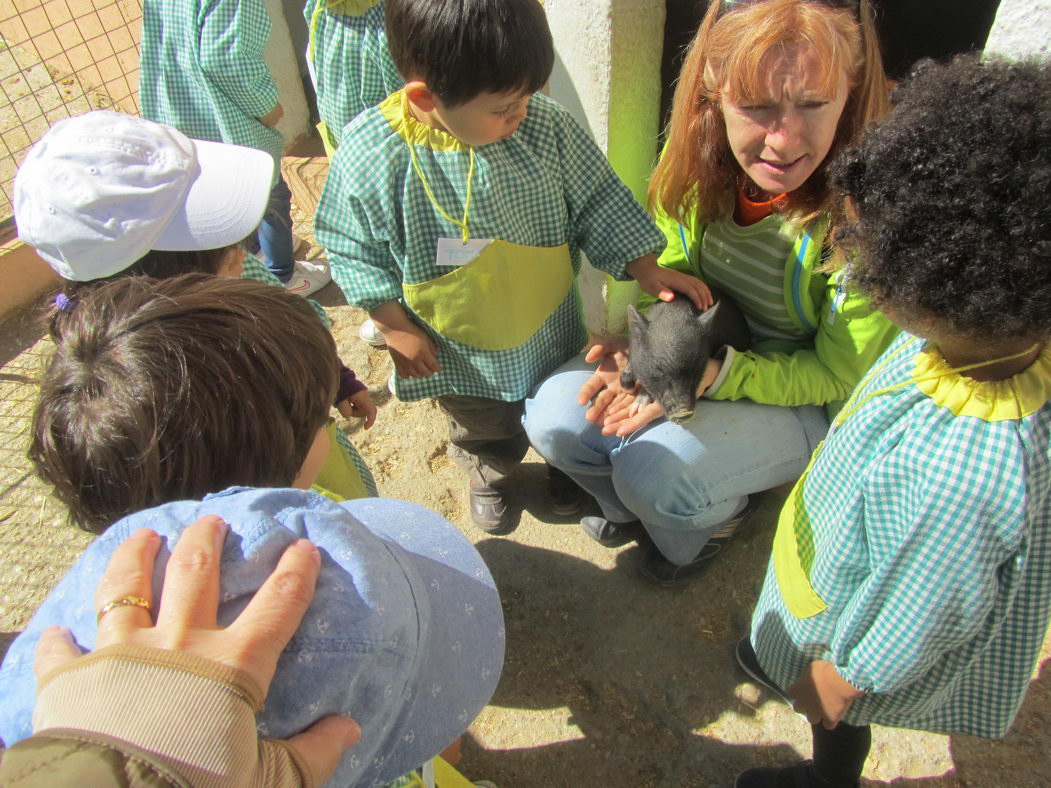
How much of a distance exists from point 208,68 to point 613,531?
2.67 metres

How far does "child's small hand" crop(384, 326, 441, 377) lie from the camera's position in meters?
2.07

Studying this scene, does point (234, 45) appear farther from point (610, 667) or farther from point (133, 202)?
point (610, 667)

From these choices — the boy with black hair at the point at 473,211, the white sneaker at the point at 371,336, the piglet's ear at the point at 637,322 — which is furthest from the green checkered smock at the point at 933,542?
the white sneaker at the point at 371,336

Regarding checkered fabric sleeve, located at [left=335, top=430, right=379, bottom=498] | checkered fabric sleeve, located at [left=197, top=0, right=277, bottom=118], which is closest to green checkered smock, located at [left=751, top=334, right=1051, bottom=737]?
checkered fabric sleeve, located at [left=335, top=430, right=379, bottom=498]

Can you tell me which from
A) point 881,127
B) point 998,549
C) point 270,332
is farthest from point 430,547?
point 881,127

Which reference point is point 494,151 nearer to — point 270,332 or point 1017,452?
point 270,332

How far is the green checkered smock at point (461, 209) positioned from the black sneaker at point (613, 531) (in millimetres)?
667

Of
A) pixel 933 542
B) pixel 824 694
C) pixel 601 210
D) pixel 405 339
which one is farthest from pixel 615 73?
pixel 824 694

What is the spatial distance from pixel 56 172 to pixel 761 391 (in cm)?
191

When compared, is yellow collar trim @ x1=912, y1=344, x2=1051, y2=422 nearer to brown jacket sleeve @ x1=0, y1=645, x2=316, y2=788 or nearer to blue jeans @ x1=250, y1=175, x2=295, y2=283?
brown jacket sleeve @ x1=0, y1=645, x2=316, y2=788

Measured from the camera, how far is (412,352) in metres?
2.08

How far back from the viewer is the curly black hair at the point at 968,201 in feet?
3.13

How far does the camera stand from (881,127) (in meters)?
1.10

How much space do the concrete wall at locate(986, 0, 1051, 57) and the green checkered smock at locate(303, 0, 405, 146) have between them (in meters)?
1.91
